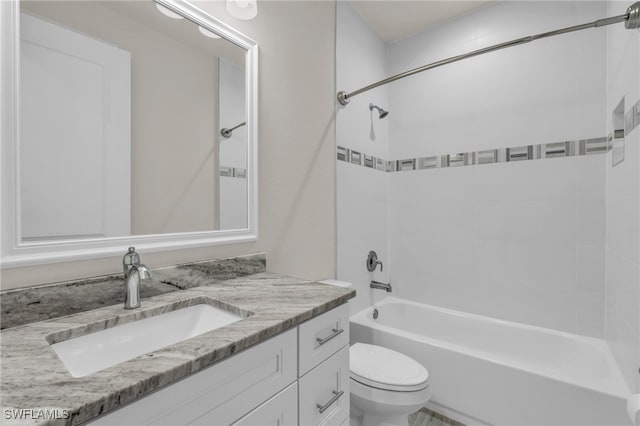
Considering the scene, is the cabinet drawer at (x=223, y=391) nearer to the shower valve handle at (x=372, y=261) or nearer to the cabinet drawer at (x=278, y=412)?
the cabinet drawer at (x=278, y=412)

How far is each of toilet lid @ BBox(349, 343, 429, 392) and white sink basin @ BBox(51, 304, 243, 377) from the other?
2.77ft

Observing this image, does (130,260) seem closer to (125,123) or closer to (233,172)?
(125,123)

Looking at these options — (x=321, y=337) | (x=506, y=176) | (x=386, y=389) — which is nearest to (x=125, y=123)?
(x=321, y=337)

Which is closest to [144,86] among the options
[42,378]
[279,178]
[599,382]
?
[279,178]

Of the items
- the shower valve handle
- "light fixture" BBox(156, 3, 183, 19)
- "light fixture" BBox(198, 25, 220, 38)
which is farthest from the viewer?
the shower valve handle

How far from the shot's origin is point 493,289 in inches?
85.3

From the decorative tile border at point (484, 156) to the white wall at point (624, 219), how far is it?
142mm

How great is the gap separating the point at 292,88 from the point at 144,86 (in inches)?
31.4

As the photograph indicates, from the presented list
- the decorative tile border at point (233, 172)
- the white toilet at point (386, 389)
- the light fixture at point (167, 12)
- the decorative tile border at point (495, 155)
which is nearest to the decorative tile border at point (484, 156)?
the decorative tile border at point (495, 155)

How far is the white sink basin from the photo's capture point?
71cm

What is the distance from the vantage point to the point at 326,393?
0.97 meters

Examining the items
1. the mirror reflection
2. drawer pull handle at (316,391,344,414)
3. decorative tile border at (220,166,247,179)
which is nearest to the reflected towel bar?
the mirror reflection

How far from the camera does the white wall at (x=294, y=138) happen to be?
1.48 meters

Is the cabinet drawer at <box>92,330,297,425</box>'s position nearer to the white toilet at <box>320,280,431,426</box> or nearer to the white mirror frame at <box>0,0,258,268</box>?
the white mirror frame at <box>0,0,258,268</box>
